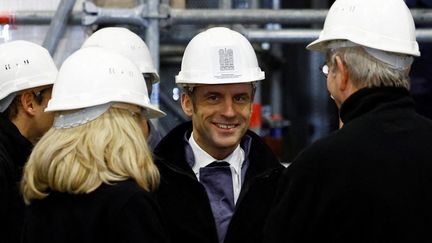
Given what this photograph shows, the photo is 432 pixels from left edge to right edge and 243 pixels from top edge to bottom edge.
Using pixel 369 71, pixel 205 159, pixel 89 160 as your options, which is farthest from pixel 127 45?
pixel 369 71

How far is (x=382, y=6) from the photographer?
2873mm

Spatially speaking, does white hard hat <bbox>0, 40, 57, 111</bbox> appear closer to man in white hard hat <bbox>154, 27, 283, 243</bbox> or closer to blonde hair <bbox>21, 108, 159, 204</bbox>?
man in white hard hat <bbox>154, 27, 283, 243</bbox>

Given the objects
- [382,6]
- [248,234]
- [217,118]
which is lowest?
[248,234]

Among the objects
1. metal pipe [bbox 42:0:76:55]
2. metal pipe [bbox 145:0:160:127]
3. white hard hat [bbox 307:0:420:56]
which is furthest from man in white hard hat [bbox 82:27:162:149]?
white hard hat [bbox 307:0:420:56]

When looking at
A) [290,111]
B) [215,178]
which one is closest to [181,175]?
[215,178]

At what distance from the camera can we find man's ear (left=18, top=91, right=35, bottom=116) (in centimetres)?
376

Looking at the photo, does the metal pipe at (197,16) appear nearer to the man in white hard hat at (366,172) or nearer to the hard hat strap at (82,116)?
the hard hat strap at (82,116)

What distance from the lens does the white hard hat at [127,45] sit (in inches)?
176

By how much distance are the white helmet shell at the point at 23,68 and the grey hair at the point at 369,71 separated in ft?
5.10

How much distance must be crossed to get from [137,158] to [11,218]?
0.84 m

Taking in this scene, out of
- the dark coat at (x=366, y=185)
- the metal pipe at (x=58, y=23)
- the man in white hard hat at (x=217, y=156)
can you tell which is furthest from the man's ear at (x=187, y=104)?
the metal pipe at (x=58, y=23)

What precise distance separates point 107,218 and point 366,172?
29.8 inches

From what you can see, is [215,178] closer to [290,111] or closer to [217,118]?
[217,118]

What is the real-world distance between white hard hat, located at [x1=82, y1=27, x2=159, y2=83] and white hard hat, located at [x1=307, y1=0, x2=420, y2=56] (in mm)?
1667
